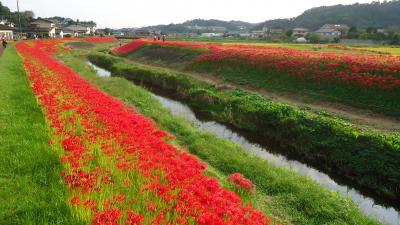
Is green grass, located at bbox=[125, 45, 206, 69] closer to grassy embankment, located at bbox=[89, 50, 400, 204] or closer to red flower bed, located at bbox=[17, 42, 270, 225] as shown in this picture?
grassy embankment, located at bbox=[89, 50, 400, 204]

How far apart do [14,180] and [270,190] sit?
862 centimetres

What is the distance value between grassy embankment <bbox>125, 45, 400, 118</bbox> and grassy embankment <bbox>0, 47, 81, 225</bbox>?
19.8 m

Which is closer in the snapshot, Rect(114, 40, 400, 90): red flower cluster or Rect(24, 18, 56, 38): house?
Rect(114, 40, 400, 90): red flower cluster

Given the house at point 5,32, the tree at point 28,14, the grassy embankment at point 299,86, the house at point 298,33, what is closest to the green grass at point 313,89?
the grassy embankment at point 299,86

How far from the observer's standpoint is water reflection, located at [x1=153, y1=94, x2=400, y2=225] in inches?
507

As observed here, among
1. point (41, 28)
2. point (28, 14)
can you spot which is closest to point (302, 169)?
point (41, 28)

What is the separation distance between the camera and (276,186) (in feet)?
42.2

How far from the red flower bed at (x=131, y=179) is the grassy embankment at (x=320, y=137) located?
8.61 metres

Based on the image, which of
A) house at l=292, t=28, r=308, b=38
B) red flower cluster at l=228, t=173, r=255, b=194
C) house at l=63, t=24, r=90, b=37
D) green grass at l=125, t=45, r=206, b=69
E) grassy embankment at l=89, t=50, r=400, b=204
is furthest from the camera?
house at l=63, t=24, r=90, b=37

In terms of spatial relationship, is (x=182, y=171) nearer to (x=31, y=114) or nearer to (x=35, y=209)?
(x=35, y=209)

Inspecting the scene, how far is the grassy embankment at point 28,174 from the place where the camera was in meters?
7.06

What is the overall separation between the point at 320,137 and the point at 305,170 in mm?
2620

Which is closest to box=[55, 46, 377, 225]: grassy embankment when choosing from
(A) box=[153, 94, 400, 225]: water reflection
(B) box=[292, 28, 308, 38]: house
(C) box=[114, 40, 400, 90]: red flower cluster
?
(A) box=[153, 94, 400, 225]: water reflection

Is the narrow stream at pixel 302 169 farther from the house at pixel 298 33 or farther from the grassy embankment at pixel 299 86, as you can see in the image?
the house at pixel 298 33
